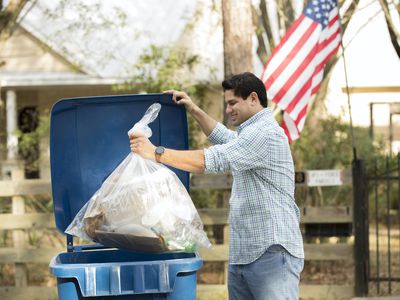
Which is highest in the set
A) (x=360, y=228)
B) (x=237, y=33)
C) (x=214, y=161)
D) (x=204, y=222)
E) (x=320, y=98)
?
(x=237, y=33)

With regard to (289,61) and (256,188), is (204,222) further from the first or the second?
(256,188)

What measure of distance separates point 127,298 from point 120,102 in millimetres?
1272

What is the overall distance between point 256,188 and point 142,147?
622mm

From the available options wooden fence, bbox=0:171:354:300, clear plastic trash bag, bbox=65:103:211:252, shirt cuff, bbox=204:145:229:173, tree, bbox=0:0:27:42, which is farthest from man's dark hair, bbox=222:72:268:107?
tree, bbox=0:0:27:42

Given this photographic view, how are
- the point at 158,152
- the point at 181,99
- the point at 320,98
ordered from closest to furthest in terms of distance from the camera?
the point at 158,152, the point at 181,99, the point at 320,98

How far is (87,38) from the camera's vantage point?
41.7ft

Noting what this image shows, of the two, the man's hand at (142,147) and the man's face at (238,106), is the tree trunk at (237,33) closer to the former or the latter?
the man's face at (238,106)

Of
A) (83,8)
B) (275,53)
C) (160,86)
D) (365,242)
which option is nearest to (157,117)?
(275,53)

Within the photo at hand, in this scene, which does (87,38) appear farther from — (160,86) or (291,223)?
(291,223)

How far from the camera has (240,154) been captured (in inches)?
167

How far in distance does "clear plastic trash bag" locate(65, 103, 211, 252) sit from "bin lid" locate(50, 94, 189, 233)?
1.65 feet

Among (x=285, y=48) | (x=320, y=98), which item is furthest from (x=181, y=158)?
(x=320, y=98)

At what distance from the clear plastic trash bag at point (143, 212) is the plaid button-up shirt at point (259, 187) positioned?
8.7 inches

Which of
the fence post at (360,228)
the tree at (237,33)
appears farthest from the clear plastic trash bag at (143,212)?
the tree at (237,33)
